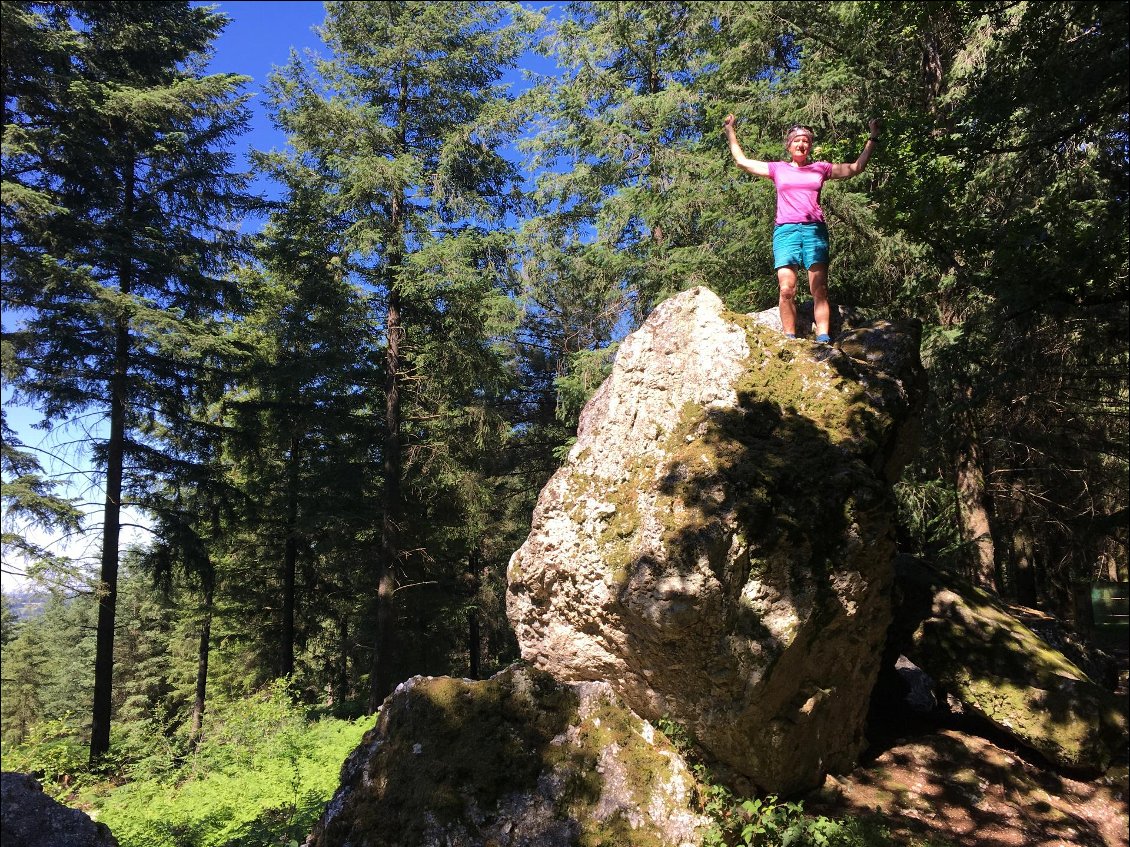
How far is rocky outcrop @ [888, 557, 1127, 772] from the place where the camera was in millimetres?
4883

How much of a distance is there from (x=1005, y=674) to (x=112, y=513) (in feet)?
45.1

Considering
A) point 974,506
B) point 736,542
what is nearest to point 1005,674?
point 736,542

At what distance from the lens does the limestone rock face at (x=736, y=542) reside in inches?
167

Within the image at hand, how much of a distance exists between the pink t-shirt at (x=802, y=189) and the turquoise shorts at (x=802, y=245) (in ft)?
0.21

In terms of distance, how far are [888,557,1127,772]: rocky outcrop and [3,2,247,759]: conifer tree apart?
36.6 feet

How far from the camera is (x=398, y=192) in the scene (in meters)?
12.8

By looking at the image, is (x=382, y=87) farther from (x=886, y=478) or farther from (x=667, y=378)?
(x=886, y=478)

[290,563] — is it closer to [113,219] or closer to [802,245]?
[113,219]

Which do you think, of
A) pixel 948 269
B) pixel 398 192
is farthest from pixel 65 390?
pixel 948 269

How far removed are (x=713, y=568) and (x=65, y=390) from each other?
12496 mm

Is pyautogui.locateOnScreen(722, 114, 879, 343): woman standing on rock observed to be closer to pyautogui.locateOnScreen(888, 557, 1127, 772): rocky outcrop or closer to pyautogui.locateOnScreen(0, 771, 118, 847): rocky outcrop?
pyautogui.locateOnScreen(888, 557, 1127, 772): rocky outcrop

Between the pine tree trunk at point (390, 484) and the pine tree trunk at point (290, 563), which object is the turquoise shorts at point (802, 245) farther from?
the pine tree trunk at point (290, 563)

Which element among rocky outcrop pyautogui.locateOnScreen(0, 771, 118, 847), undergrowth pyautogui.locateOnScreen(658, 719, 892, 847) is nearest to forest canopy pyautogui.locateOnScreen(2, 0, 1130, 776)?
undergrowth pyautogui.locateOnScreen(658, 719, 892, 847)

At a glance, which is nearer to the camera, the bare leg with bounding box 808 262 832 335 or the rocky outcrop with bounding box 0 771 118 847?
the rocky outcrop with bounding box 0 771 118 847
